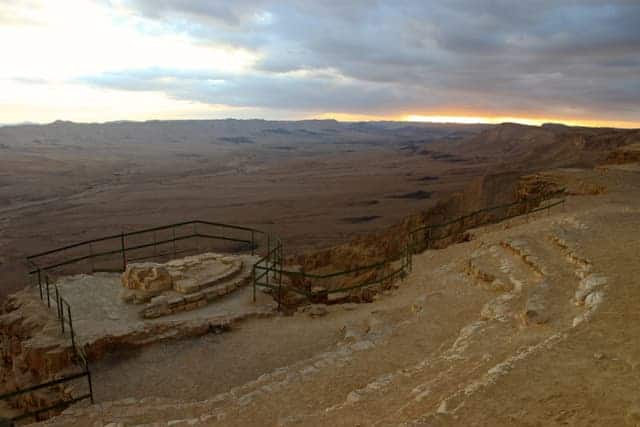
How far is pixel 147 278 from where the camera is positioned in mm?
13766

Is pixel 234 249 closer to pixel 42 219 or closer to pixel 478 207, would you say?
pixel 478 207

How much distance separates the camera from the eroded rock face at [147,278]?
541 inches

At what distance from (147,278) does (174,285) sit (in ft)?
2.74

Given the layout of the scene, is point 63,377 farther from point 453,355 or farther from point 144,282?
point 453,355

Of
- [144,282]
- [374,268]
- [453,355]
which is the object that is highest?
[453,355]

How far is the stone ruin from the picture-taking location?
13180mm

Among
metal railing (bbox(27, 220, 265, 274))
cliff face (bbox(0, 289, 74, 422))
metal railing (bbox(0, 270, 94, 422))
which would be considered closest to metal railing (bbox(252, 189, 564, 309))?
metal railing (bbox(0, 270, 94, 422))

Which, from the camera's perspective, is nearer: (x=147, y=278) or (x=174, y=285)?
(x=147, y=278)

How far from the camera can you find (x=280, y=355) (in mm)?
10086

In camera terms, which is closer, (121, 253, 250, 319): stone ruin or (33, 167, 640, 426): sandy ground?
(33, 167, 640, 426): sandy ground

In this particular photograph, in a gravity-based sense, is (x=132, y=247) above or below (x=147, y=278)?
below

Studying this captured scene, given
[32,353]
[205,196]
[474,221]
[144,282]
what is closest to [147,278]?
[144,282]

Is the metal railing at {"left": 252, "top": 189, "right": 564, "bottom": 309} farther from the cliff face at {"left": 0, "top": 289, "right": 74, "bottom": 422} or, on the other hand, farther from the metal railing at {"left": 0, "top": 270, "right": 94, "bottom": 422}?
the cliff face at {"left": 0, "top": 289, "right": 74, "bottom": 422}

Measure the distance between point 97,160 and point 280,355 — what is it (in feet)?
283
